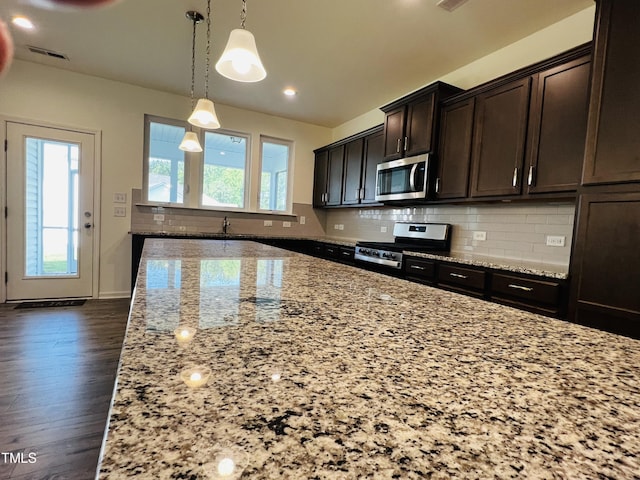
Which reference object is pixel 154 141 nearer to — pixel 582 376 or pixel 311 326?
pixel 311 326

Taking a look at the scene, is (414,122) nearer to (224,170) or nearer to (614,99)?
(614,99)

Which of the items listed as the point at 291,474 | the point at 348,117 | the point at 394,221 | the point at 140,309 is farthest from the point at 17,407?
the point at 348,117

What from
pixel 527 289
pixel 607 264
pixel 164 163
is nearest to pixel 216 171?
pixel 164 163

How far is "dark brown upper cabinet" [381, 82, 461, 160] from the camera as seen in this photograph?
3004mm

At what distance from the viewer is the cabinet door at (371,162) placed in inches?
152

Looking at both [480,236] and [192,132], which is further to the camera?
[192,132]

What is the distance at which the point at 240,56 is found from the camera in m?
1.59

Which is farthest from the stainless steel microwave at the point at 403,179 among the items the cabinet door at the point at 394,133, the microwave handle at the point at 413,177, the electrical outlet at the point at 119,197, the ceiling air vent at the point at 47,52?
the ceiling air vent at the point at 47,52

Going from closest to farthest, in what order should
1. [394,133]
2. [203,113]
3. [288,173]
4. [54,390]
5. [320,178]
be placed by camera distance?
[54,390]
[203,113]
[394,133]
[320,178]
[288,173]

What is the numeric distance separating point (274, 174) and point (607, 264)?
13.9 ft

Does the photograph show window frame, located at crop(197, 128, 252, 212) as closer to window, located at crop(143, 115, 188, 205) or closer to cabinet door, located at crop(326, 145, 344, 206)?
window, located at crop(143, 115, 188, 205)

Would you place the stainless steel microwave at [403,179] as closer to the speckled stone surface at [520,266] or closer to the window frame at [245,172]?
the speckled stone surface at [520,266]

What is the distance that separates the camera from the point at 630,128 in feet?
5.26

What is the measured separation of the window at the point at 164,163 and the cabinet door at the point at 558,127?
12.9 ft
